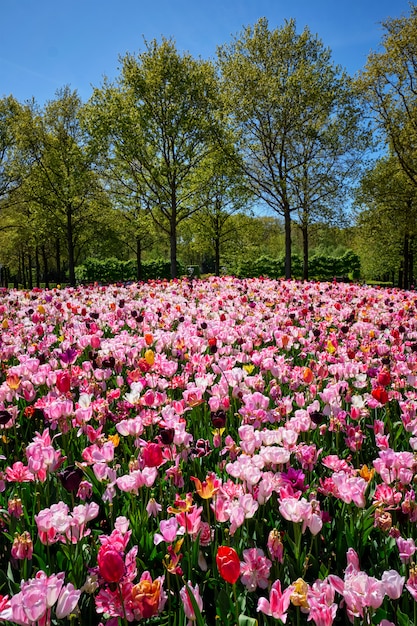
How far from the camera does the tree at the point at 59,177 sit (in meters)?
24.0

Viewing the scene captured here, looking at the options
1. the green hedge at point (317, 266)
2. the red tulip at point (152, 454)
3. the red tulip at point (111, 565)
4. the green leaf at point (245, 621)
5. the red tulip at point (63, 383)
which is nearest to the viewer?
the red tulip at point (111, 565)

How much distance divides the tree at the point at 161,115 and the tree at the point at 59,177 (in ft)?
11.1

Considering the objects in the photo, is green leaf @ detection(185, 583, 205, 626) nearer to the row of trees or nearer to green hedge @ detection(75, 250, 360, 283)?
the row of trees

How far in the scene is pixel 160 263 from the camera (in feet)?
150

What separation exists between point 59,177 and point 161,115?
779 centimetres

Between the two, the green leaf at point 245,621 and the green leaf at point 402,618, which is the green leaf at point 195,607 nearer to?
the green leaf at point 245,621

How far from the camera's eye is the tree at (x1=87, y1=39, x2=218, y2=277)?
20.2 meters

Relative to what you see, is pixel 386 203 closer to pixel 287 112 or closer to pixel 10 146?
pixel 287 112

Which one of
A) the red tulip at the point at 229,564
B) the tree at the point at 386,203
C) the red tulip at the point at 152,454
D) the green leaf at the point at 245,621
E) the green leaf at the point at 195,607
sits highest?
the tree at the point at 386,203

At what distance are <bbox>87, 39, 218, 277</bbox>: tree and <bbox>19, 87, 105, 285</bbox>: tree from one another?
3.38 meters

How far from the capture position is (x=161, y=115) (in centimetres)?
2058

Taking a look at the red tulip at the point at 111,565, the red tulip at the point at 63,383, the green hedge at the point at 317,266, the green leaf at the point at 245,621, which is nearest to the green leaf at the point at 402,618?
the green leaf at the point at 245,621

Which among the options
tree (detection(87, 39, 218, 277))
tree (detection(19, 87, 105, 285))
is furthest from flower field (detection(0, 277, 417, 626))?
tree (detection(19, 87, 105, 285))

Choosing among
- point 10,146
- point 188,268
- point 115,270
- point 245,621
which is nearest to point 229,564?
point 245,621
